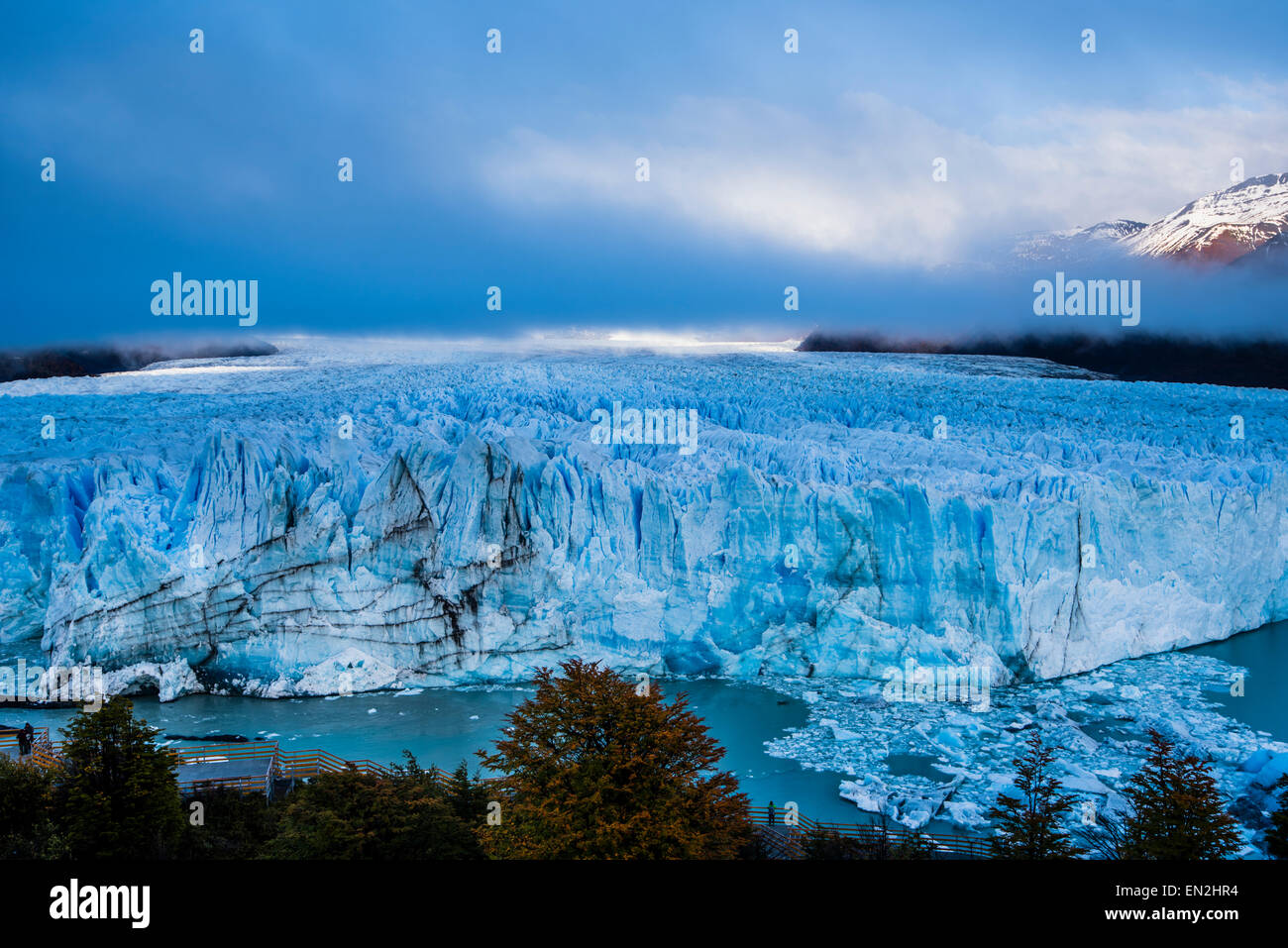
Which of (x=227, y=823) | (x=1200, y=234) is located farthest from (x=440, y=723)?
(x=1200, y=234)

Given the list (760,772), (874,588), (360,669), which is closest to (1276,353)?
(874,588)

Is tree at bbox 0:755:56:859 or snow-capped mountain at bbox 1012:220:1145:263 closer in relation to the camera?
tree at bbox 0:755:56:859

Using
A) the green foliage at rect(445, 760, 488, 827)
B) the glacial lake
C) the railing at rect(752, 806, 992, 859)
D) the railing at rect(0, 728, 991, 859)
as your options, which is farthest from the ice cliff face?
the green foliage at rect(445, 760, 488, 827)

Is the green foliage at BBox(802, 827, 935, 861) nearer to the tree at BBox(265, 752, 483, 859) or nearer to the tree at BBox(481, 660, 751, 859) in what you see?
the tree at BBox(481, 660, 751, 859)

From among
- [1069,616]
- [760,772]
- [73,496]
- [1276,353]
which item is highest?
[1276,353]

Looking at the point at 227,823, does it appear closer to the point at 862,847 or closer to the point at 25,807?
the point at 25,807

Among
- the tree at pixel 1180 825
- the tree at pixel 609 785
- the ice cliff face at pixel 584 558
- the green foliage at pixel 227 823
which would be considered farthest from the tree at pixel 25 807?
the tree at pixel 1180 825

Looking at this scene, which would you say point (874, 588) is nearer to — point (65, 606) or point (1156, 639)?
point (1156, 639)
